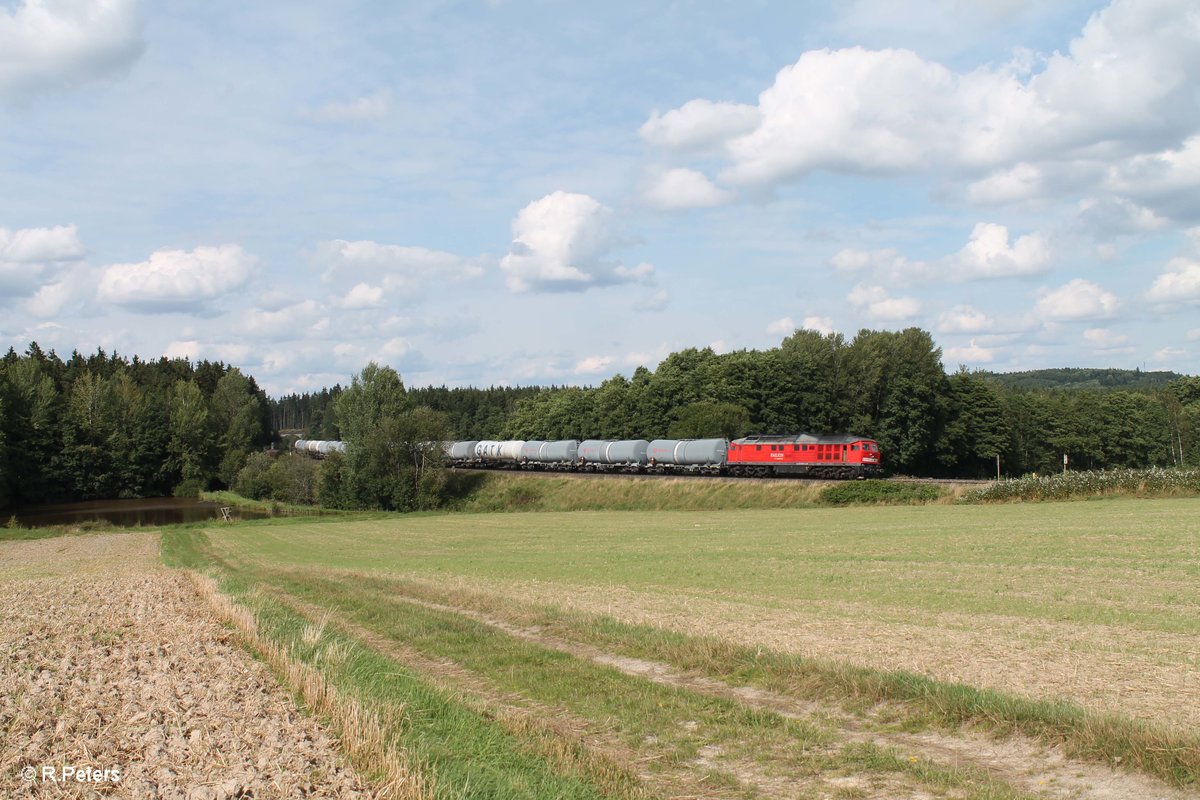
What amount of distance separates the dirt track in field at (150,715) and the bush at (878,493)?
154 ft

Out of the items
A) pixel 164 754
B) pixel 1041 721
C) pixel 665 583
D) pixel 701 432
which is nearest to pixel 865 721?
pixel 1041 721

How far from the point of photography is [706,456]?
79062mm

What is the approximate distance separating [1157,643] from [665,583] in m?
12.8

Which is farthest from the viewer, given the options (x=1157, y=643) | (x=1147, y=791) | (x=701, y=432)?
(x=701, y=432)

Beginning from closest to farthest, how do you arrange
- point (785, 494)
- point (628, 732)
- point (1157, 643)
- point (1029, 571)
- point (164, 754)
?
1. point (164, 754)
2. point (628, 732)
3. point (1157, 643)
4. point (1029, 571)
5. point (785, 494)

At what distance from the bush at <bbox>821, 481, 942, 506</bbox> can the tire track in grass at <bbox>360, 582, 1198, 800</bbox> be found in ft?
157

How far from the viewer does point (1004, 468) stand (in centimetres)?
10731

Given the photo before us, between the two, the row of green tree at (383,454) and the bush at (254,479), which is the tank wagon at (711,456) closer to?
the row of green tree at (383,454)

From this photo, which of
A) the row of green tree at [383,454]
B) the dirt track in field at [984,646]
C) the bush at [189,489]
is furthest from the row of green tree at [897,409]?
the dirt track in field at [984,646]

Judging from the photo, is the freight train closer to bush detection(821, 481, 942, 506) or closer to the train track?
the train track

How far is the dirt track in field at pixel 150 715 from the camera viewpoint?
27.9 feet

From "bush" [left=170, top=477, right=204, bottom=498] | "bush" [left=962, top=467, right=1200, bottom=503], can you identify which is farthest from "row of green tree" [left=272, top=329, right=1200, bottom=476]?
"bush" [left=962, top=467, right=1200, bottom=503]

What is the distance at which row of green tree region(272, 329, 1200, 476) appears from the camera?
95.1 m

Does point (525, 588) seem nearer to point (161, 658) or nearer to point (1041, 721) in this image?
point (161, 658)
